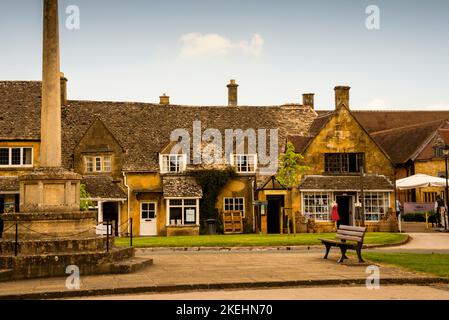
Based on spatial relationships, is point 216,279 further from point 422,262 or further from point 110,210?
point 110,210

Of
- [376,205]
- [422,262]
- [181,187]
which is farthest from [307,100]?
[422,262]

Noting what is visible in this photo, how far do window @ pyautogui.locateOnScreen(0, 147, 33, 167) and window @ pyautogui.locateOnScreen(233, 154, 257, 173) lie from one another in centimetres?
1366

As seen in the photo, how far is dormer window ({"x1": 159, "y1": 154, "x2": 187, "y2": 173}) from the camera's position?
129ft

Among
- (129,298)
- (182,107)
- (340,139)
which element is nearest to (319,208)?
(340,139)

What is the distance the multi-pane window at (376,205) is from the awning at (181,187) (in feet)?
36.6

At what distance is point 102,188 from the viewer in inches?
1455

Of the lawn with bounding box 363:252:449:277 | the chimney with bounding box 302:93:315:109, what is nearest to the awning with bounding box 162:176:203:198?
the chimney with bounding box 302:93:315:109

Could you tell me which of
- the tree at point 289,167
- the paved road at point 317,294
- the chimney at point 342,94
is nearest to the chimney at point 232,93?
the chimney at point 342,94

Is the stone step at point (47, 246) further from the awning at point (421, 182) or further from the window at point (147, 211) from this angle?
the awning at point (421, 182)

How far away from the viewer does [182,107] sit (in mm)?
44344

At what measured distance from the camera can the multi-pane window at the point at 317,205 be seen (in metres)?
38.3

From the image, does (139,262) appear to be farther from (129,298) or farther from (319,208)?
(319,208)
